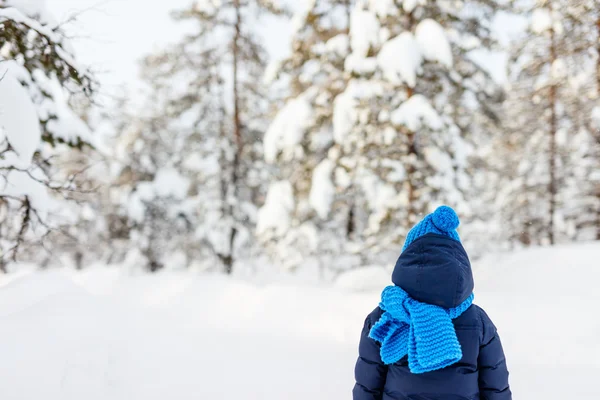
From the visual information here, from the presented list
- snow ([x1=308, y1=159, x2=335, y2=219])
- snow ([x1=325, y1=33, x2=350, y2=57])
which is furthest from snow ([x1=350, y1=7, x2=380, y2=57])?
snow ([x1=308, y1=159, x2=335, y2=219])

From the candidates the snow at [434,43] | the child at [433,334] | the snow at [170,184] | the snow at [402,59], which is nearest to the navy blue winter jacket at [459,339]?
the child at [433,334]

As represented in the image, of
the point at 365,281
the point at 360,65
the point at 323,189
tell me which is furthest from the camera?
the point at 323,189

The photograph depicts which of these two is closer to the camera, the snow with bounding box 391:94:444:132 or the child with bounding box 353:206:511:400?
the child with bounding box 353:206:511:400

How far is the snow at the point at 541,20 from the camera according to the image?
47.6ft

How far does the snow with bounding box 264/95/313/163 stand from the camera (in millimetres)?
10992

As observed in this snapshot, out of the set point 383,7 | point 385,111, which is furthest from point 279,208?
point 383,7

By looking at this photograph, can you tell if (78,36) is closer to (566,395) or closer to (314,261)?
(566,395)

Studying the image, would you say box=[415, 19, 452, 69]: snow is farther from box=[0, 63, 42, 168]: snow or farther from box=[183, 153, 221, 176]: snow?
box=[183, 153, 221, 176]: snow

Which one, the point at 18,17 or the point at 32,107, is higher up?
the point at 18,17

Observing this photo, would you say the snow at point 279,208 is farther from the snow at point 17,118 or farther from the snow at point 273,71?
the snow at point 17,118

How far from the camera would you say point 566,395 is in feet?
16.0

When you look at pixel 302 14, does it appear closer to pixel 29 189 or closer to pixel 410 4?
pixel 410 4

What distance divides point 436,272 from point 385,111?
26.9 ft

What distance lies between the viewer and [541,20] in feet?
47.8
